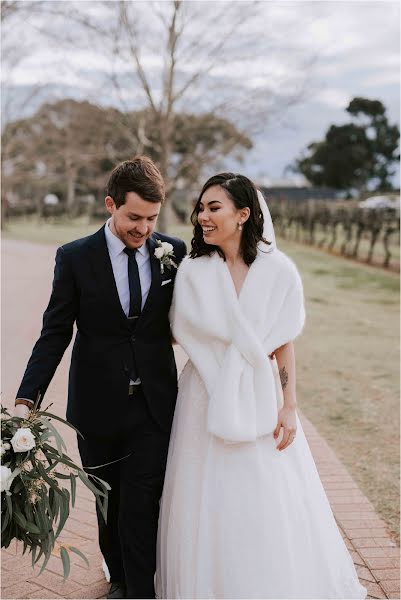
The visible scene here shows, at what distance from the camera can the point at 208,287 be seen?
9.44ft

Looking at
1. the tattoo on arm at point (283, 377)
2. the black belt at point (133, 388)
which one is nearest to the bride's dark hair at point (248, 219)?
the tattoo on arm at point (283, 377)

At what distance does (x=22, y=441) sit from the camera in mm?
2350

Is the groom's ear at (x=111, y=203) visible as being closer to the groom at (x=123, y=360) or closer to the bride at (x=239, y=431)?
the groom at (x=123, y=360)

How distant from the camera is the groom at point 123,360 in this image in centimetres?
293

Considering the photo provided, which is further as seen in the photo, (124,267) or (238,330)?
(124,267)

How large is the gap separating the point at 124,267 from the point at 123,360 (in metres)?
0.37

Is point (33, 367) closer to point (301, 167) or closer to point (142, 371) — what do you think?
point (142, 371)

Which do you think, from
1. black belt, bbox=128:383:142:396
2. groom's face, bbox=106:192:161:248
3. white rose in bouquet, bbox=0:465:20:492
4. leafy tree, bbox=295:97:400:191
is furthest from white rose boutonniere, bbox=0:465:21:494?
leafy tree, bbox=295:97:400:191

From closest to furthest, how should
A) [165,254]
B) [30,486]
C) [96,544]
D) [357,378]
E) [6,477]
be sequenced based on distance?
[6,477] < [30,486] < [165,254] < [96,544] < [357,378]

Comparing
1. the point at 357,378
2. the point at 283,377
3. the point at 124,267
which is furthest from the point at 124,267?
the point at 357,378

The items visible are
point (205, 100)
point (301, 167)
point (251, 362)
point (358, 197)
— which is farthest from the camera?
point (301, 167)

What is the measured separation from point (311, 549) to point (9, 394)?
13.6 ft

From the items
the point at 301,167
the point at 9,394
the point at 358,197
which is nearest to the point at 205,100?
the point at 9,394

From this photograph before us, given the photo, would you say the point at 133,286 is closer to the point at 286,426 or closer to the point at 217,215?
the point at 217,215
